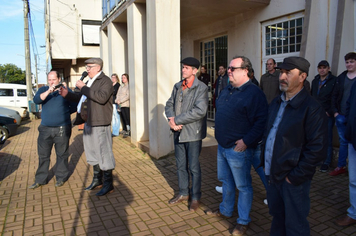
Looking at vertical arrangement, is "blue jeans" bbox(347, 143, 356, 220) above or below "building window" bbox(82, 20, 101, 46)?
below

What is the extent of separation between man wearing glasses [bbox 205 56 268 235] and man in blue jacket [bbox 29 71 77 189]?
3022mm

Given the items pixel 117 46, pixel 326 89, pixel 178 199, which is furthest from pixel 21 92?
pixel 326 89

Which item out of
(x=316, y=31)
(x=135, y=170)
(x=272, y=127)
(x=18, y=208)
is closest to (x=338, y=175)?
(x=316, y=31)

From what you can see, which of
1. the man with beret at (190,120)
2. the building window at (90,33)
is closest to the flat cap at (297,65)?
the man with beret at (190,120)

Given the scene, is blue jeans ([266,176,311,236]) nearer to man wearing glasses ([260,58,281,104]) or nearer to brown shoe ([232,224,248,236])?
brown shoe ([232,224,248,236])

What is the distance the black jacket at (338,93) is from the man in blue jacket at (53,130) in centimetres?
476

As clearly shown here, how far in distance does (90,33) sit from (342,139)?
19873 mm

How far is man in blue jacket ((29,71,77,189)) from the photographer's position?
5.21 m

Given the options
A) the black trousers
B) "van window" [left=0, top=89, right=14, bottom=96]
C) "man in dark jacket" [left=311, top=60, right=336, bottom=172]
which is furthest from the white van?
"man in dark jacket" [left=311, top=60, right=336, bottom=172]

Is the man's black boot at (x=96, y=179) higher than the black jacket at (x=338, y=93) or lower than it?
lower

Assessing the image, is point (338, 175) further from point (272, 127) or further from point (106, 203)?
point (106, 203)

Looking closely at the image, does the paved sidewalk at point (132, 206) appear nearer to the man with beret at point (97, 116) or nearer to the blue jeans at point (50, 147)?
the blue jeans at point (50, 147)

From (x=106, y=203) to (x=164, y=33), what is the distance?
393 centimetres

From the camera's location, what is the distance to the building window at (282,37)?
7546 millimetres
